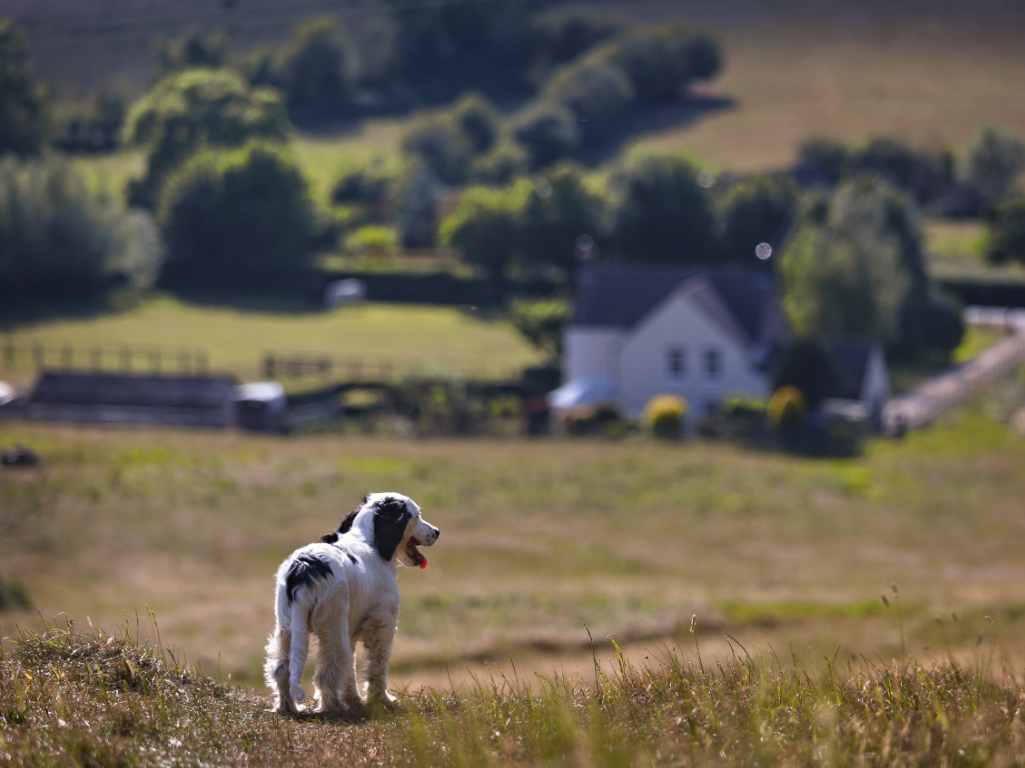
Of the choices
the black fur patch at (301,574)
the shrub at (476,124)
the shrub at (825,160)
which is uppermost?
the shrub at (476,124)

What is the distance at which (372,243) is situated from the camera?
103562mm

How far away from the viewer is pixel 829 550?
41562mm

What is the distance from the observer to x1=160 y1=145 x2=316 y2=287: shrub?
3780 inches

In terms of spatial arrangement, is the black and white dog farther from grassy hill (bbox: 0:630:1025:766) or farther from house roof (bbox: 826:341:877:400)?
house roof (bbox: 826:341:877:400)

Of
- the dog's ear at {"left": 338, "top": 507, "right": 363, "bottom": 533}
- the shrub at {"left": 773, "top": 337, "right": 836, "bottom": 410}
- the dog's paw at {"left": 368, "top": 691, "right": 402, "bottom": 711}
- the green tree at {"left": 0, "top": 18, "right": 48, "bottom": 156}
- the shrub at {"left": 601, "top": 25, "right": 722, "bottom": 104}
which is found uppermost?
the shrub at {"left": 601, "top": 25, "right": 722, "bottom": 104}

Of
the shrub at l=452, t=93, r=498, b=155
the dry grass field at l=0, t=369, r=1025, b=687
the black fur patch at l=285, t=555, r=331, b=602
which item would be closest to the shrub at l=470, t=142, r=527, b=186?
the shrub at l=452, t=93, r=498, b=155

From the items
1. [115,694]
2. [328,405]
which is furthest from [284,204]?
[115,694]

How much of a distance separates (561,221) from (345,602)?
84.7m

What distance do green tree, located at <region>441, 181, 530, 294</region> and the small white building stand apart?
22.7 m

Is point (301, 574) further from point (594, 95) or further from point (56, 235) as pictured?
point (594, 95)

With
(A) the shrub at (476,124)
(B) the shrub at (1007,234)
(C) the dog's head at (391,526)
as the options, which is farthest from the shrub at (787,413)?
(A) the shrub at (476,124)

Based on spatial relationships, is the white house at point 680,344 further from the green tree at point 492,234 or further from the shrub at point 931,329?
the green tree at point 492,234

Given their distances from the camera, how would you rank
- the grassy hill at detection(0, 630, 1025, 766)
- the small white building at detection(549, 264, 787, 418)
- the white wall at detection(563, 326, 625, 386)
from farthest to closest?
the white wall at detection(563, 326, 625, 386) → the small white building at detection(549, 264, 787, 418) → the grassy hill at detection(0, 630, 1025, 766)

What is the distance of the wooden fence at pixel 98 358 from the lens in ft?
235
